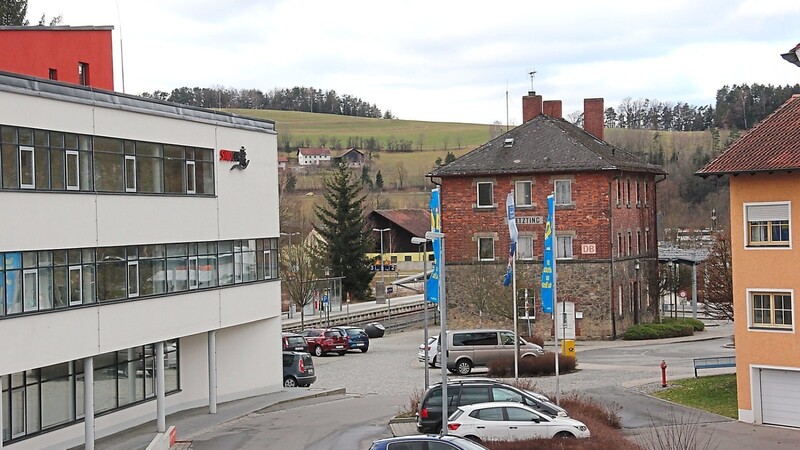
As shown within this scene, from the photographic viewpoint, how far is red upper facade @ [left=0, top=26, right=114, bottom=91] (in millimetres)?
33781

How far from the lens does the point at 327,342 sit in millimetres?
56500

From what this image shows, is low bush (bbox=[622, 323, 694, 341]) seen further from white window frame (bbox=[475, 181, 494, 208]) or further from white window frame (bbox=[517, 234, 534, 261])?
white window frame (bbox=[475, 181, 494, 208])

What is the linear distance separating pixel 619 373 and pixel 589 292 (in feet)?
47.2

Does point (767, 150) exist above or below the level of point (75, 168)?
above

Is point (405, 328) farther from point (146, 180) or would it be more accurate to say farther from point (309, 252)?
point (146, 180)

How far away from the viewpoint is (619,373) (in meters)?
43.0

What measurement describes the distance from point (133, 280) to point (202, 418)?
610 cm

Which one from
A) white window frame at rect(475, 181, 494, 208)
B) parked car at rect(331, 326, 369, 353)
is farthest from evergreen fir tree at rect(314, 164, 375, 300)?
parked car at rect(331, 326, 369, 353)

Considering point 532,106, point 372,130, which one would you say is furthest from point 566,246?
point 372,130

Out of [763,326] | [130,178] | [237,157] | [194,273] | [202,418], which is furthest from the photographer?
[237,157]

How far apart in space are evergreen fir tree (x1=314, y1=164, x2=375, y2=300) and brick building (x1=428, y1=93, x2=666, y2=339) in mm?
26657

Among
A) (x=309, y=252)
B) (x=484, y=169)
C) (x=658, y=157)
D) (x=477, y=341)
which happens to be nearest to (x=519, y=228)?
(x=484, y=169)

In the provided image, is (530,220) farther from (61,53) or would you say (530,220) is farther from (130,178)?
(130,178)

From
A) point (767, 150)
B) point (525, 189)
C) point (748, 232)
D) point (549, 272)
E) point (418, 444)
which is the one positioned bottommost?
point (418, 444)
